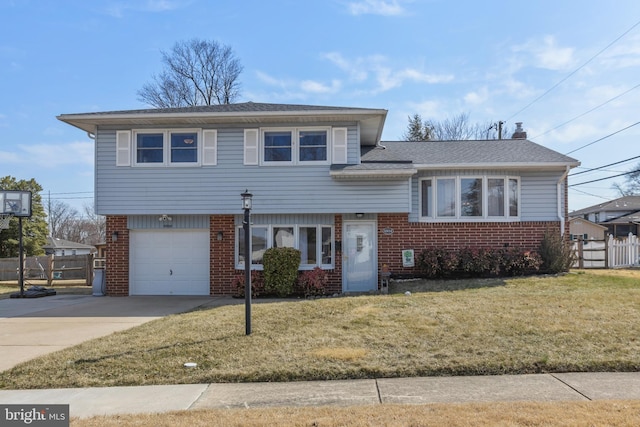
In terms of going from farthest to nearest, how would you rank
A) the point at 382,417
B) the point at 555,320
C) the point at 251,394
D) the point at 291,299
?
the point at 291,299, the point at 555,320, the point at 251,394, the point at 382,417

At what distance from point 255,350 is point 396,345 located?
2038 mm

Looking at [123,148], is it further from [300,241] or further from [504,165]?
[504,165]

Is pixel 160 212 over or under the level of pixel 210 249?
over

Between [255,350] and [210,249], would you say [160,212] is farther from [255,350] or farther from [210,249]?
[255,350]

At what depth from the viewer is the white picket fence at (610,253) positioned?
16.1 m

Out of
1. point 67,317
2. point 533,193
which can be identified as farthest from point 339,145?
point 67,317

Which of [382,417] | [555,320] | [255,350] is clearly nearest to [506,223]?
[555,320]

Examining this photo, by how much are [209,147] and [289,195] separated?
2.67 metres

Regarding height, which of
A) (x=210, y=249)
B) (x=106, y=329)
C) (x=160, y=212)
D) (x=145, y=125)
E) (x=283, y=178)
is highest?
(x=145, y=125)

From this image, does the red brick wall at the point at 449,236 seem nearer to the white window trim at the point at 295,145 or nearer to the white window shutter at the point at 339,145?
the white window shutter at the point at 339,145

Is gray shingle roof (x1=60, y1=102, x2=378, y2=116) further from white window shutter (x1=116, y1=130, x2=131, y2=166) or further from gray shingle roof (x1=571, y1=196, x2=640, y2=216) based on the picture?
gray shingle roof (x1=571, y1=196, x2=640, y2=216)

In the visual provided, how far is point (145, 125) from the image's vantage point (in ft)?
42.1

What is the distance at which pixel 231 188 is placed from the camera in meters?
12.7

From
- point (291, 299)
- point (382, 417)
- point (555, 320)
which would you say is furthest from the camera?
point (291, 299)
